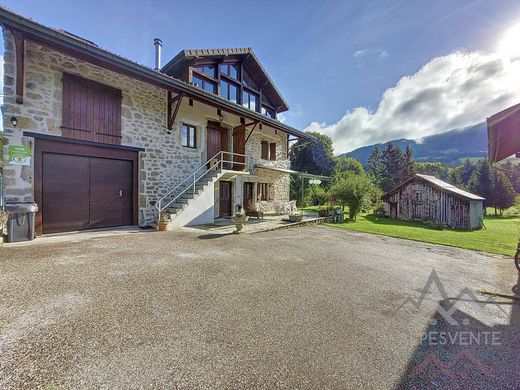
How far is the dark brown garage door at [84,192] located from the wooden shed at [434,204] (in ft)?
68.7

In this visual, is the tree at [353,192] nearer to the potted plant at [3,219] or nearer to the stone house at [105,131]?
the stone house at [105,131]

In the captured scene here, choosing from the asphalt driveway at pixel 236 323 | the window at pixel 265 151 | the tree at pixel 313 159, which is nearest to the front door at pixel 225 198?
the window at pixel 265 151

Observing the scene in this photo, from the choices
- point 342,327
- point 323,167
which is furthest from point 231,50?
point 323,167

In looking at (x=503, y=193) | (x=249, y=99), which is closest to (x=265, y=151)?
(x=249, y=99)

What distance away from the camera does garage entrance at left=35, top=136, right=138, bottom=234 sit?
712 cm

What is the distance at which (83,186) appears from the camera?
25.9ft

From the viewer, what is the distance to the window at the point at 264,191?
1560 cm

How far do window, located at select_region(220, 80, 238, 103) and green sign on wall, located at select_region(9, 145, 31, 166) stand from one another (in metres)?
9.66

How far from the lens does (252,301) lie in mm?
3332

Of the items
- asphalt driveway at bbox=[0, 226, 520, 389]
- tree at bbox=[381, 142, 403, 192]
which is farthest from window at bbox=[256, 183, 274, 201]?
tree at bbox=[381, 142, 403, 192]

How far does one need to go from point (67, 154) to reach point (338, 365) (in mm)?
9389

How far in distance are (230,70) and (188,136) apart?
6171mm

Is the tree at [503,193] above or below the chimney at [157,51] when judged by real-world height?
below

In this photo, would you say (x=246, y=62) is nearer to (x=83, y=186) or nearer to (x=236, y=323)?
(x=83, y=186)
